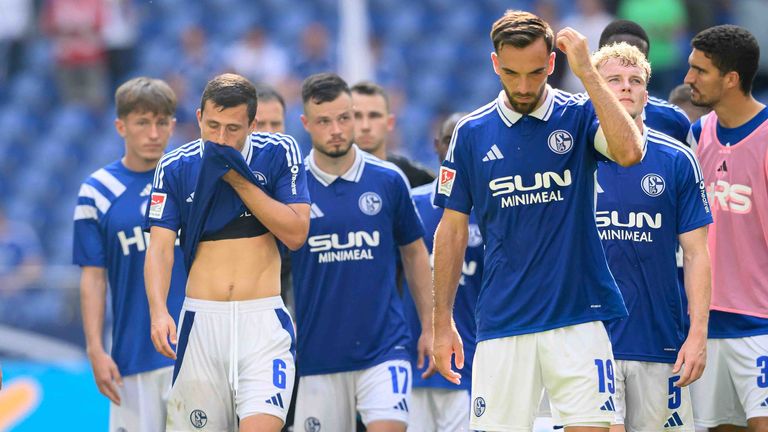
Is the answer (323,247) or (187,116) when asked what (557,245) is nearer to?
(323,247)

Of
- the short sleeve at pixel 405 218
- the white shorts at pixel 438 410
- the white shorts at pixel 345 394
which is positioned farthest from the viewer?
the white shorts at pixel 438 410

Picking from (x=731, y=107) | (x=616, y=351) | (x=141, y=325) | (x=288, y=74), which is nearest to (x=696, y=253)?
(x=616, y=351)

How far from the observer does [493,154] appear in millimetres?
6195

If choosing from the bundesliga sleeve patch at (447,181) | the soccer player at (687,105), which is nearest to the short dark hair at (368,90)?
the soccer player at (687,105)

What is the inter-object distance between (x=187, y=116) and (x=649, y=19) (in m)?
6.25

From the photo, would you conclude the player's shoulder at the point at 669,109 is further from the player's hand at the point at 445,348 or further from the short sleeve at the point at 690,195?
the player's hand at the point at 445,348

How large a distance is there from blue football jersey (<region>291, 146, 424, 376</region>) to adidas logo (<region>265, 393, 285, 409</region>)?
132 cm

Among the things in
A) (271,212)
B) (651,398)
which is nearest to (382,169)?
(271,212)

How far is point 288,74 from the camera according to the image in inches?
680

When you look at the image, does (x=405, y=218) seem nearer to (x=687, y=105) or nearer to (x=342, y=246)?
(x=342, y=246)

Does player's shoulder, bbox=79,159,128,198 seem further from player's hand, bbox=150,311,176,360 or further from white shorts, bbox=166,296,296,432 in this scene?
player's hand, bbox=150,311,176,360

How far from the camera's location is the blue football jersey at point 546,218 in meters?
6.11

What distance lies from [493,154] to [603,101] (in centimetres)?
71

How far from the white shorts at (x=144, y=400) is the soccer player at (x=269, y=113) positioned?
1738 mm
